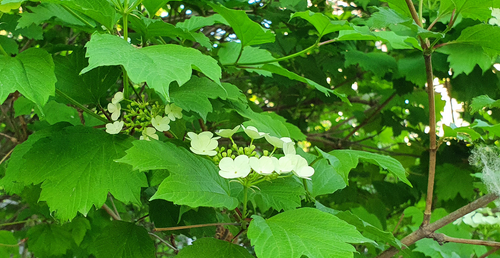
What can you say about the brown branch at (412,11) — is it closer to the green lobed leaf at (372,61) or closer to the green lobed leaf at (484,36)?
the green lobed leaf at (484,36)

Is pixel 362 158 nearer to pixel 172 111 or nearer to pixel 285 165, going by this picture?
pixel 285 165

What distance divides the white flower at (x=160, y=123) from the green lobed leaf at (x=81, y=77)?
0.60ft

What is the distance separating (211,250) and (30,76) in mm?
519

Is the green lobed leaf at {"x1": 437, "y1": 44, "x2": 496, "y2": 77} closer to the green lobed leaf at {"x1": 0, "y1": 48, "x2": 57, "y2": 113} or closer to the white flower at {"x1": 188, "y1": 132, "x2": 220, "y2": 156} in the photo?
the white flower at {"x1": 188, "y1": 132, "x2": 220, "y2": 156}

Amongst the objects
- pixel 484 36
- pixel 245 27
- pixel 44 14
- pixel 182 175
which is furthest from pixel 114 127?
pixel 484 36

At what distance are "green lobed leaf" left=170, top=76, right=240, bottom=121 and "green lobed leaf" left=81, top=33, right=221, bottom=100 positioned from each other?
13cm

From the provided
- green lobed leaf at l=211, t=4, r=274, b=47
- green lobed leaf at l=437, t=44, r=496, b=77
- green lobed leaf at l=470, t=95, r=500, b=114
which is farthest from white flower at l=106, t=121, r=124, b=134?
green lobed leaf at l=437, t=44, r=496, b=77

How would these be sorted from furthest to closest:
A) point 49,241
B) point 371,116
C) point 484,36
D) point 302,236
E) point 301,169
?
point 371,116 → point 49,241 → point 484,36 → point 301,169 → point 302,236

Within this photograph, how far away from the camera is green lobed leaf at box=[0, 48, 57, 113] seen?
75 cm

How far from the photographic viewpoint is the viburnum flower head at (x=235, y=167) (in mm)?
756

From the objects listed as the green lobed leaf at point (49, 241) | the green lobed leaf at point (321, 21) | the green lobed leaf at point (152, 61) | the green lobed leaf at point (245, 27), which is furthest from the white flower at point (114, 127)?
the green lobed leaf at point (49, 241)

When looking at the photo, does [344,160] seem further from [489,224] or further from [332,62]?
[332,62]

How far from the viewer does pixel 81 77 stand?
1.02 meters

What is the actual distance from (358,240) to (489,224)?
1100 mm
